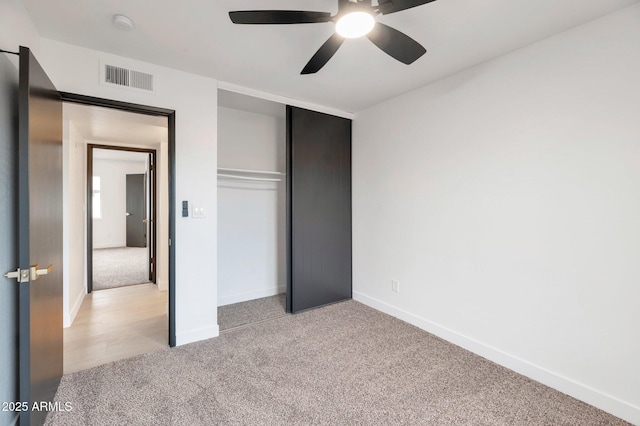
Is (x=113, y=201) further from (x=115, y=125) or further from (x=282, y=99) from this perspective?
(x=282, y=99)

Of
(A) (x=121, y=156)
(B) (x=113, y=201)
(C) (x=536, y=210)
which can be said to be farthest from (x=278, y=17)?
(B) (x=113, y=201)

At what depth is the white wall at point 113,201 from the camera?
24.8 feet

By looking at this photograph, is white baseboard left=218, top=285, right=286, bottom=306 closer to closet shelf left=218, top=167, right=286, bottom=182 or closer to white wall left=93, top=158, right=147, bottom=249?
closet shelf left=218, top=167, right=286, bottom=182

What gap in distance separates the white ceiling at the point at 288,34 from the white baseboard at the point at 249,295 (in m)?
2.59

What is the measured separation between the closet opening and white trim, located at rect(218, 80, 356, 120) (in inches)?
4.7

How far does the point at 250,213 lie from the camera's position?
4.00 m

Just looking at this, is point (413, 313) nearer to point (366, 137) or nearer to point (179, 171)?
point (366, 137)

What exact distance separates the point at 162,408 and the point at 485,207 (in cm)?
285

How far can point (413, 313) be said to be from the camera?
323 cm

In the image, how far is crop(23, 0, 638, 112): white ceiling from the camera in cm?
186

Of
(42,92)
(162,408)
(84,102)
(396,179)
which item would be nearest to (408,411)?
(162,408)

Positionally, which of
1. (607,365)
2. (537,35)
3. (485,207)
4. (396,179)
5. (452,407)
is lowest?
(452,407)

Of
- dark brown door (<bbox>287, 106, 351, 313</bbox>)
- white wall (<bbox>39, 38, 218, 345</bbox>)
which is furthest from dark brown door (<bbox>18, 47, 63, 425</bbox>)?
dark brown door (<bbox>287, 106, 351, 313</bbox>)

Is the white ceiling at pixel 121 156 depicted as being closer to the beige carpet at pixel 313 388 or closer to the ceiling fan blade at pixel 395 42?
the beige carpet at pixel 313 388
